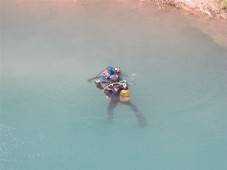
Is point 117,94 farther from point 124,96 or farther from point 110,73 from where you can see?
point 110,73

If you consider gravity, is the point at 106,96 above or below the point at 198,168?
above

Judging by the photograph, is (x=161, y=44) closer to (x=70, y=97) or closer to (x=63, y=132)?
(x=70, y=97)

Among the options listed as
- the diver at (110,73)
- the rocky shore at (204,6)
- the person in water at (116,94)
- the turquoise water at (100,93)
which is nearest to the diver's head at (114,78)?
the person in water at (116,94)

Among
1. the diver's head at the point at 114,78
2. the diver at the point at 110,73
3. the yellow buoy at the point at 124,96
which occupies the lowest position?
the yellow buoy at the point at 124,96

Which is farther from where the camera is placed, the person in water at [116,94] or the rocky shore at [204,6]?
the rocky shore at [204,6]

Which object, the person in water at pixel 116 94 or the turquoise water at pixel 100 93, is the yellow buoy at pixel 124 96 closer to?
the person in water at pixel 116 94

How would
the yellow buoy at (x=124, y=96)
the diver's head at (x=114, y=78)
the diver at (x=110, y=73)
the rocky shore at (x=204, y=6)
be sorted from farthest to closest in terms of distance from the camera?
the rocky shore at (x=204, y=6) → the diver at (x=110, y=73) → the diver's head at (x=114, y=78) → the yellow buoy at (x=124, y=96)

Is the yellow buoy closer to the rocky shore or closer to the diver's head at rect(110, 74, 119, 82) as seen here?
the diver's head at rect(110, 74, 119, 82)

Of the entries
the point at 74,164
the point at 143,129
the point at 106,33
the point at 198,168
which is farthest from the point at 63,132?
the point at 106,33
